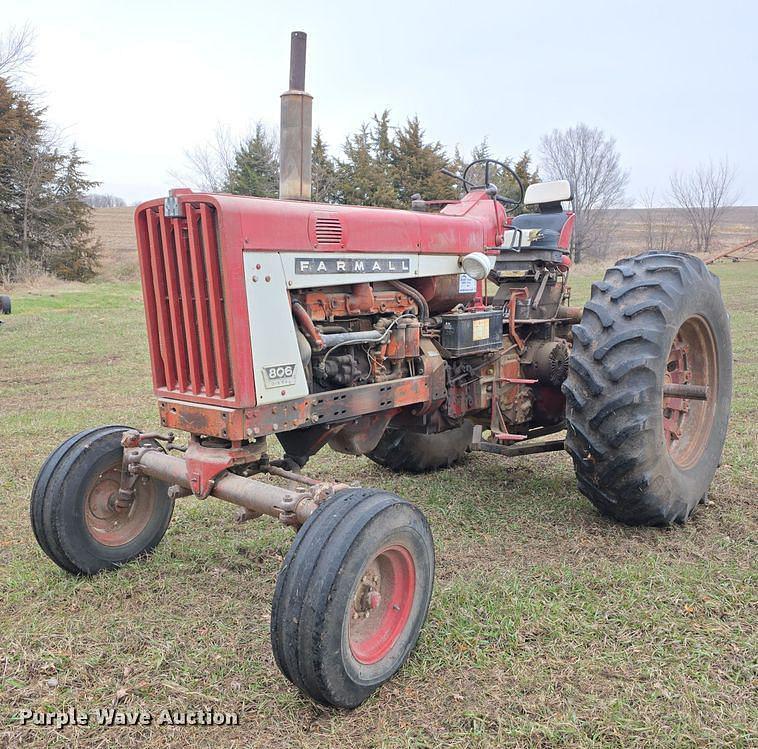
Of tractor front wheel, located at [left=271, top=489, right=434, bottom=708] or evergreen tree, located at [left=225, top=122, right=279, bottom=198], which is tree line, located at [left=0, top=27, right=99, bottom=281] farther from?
tractor front wheel, located at [left=271, top=489, right=434, bottom=708]

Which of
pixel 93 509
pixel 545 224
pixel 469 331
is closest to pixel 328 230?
pixel 469 331

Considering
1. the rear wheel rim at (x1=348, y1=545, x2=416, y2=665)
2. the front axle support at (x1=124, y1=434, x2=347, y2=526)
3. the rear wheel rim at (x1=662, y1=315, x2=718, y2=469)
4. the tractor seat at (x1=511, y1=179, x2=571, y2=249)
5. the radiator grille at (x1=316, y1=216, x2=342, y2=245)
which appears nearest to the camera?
the rear wheel rim at (x1=348, y1=545, x2=416, y2=665)

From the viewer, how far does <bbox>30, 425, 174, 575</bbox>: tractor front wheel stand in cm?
335

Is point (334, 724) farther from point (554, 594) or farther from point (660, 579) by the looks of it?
point (660, 579)

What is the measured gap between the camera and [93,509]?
3.56 m

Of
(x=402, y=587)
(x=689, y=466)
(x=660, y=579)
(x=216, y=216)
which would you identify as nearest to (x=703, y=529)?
(x=689, y=466)

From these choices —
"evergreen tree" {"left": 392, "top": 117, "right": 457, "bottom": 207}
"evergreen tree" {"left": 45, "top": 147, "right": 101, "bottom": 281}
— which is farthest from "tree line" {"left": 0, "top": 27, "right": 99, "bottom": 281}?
"evergreen tree" {"left": 392, "top": 117, "right": 457, "bottom": 207}

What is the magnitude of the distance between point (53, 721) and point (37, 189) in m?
23.6

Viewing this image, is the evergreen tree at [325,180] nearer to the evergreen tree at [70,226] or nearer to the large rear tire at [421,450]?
the evergreen tree at [70,226]

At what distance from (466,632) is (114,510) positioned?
191cm

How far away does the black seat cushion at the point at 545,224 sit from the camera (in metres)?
4.92

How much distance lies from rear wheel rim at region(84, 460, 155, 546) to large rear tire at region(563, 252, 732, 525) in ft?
7.59

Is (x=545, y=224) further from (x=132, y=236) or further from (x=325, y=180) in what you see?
(x=132, y=236)

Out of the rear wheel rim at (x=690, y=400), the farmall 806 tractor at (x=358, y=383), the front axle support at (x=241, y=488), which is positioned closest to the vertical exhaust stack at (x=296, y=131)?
the farmall 806 tractor at (x=358, y=383)
